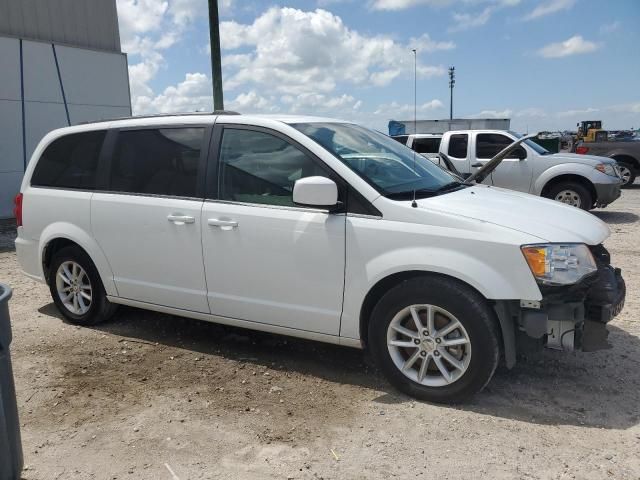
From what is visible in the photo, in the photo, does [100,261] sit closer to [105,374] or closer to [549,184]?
[105,374]

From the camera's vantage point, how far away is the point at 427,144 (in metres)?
12.7

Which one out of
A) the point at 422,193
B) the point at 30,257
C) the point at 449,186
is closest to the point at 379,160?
the point at 422,193

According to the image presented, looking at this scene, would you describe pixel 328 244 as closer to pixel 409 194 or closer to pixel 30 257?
pixel 409 194

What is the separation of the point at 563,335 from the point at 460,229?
87cm

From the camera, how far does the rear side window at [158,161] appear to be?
4.23m

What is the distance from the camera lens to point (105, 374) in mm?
4109

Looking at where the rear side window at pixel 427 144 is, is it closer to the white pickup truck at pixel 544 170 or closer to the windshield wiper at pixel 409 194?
the white pickup truck at pixel 544 170

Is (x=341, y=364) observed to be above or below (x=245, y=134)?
below

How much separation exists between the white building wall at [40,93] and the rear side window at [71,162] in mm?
8827

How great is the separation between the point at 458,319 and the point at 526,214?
0.86 metres

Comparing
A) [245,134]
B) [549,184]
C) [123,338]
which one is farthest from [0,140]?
[549,184]

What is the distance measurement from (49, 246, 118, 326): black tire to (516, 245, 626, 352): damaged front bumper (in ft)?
11.4

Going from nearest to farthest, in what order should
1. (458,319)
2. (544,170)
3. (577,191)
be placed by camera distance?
1. (458,319)
2. (577,191)
3. (544,170)

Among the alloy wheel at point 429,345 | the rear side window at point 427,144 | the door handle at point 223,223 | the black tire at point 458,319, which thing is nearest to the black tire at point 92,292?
the door handle at point 223,223
